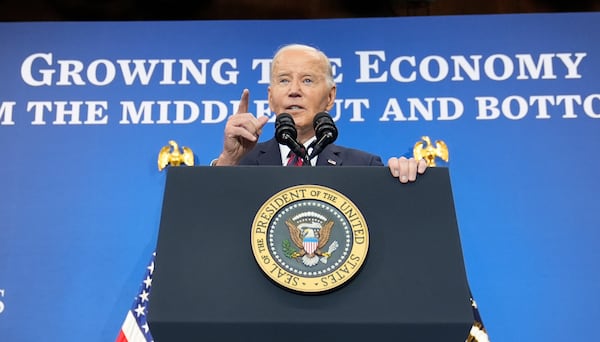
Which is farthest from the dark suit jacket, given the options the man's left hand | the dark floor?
the dark floor

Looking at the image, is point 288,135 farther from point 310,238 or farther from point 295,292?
point 295,292

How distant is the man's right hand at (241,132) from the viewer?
1.87m

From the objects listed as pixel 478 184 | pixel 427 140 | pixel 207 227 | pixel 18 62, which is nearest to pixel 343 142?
pixel 427 140

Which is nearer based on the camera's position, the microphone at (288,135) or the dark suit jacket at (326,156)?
the microphone at (288,135)

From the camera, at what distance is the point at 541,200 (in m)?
3.17

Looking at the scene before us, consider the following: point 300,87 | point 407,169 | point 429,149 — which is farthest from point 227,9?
point 407,169

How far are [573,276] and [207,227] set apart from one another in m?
1.99

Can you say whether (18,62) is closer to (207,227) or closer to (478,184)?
(478,184)

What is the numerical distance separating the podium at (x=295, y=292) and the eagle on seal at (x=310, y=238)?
7cm

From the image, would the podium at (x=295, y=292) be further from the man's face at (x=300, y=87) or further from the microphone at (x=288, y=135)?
the man's face at (x=300, y=87)

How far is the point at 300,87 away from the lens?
2.43 m

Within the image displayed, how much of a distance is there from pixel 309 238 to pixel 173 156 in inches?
73.1

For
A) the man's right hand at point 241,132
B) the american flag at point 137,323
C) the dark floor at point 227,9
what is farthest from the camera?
the dark floor at point 227,9

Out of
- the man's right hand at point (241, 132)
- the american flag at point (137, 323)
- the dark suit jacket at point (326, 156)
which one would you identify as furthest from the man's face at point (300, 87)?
the american flag at point (137, 323)
